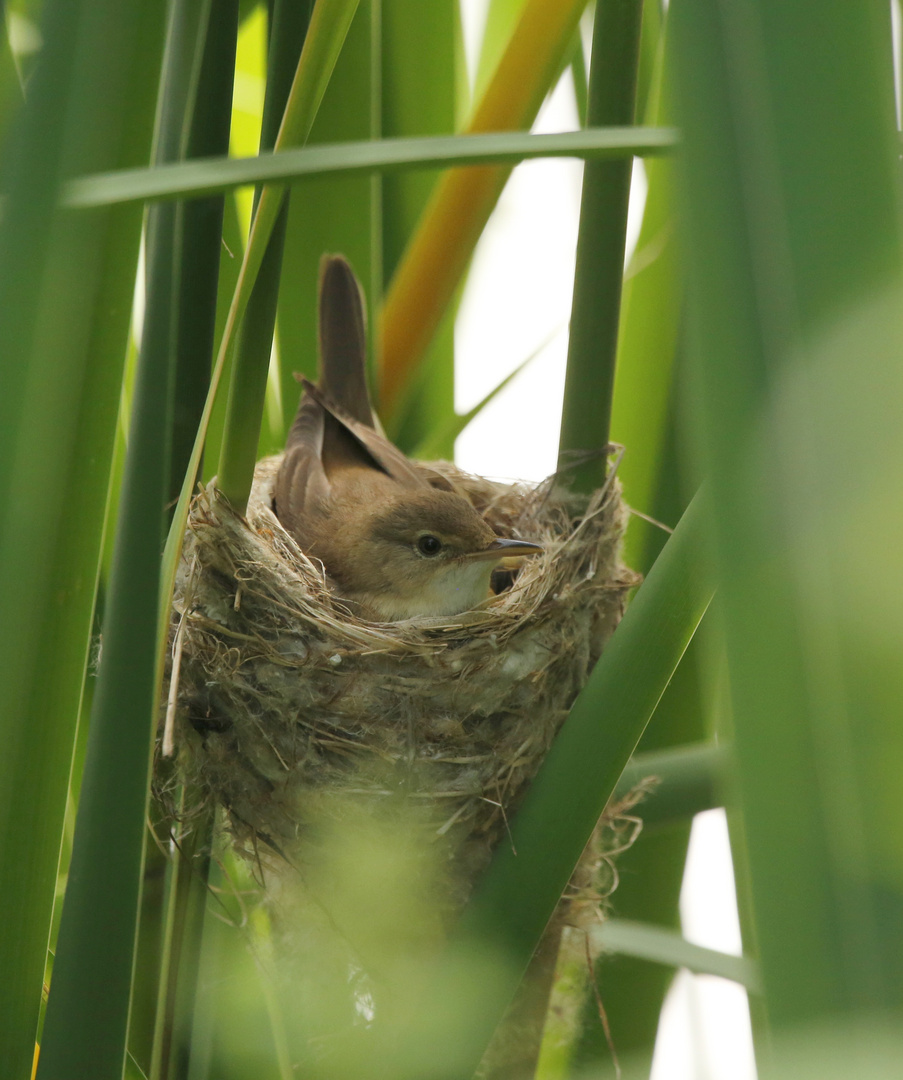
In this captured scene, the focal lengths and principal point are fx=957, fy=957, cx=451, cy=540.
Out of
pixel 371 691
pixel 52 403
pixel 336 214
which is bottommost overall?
pixel 371 691

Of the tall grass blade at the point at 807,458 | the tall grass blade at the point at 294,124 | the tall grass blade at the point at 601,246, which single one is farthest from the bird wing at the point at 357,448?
the tall grass blade at the point at 807,458

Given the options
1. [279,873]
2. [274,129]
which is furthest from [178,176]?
[279,873]

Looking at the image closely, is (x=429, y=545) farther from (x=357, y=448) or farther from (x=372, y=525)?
(x=357, y=448)

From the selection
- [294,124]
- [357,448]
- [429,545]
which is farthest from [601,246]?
[357,448]

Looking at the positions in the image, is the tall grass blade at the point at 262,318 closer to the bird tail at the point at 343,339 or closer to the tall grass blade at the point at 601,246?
the tall grass blade at the point at 601,246

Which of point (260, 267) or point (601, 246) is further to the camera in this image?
point (601, 246)

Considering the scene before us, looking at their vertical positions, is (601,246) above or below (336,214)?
below

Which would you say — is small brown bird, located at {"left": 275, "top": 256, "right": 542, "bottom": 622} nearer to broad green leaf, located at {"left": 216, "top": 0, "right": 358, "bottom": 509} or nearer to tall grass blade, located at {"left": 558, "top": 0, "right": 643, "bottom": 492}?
tall grass blade, located at {"left": 558, "top": 0, "right": 643, "bottom": 492}

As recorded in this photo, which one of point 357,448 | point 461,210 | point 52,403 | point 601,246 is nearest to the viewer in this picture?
point 52,403
